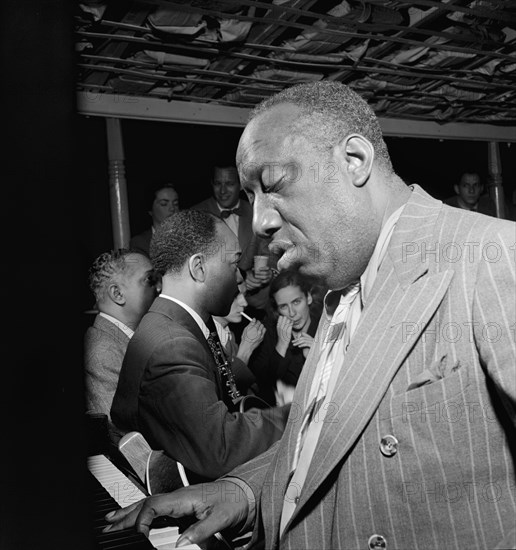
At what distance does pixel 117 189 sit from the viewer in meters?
5.22

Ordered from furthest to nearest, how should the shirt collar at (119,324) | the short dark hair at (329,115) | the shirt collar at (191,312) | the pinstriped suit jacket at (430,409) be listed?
the shirt collar at (119,324)
the shirt collar at (191,312)
the short dark hair at (329,115)
the pinstriped suit jacket at (430,409)

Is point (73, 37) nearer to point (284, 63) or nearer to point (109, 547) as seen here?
point (109, 547)

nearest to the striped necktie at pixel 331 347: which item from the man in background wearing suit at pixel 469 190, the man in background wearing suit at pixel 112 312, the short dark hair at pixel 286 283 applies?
the man in background wearing suit at pixel 112 312

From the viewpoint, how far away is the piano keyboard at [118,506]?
133cm

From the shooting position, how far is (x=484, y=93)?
19.4ft

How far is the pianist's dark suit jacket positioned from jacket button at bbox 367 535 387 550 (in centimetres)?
97

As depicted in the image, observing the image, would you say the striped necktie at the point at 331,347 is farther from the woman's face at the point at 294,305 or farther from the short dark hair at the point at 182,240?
the woman's face at the point at 294,305

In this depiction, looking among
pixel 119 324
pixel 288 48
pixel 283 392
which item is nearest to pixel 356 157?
pixel 119 324

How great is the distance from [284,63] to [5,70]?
14.5ft

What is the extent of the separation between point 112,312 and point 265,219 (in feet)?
8.44

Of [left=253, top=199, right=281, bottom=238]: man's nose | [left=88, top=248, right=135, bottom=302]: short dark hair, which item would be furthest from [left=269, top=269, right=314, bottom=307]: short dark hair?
[left=253, top=199, right=281, bottom=238]: man's nose

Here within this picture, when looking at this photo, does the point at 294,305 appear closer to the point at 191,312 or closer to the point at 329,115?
the point at 191,312

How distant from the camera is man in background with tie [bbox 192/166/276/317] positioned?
4.98m

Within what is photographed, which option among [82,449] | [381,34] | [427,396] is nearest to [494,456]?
[427,396]
